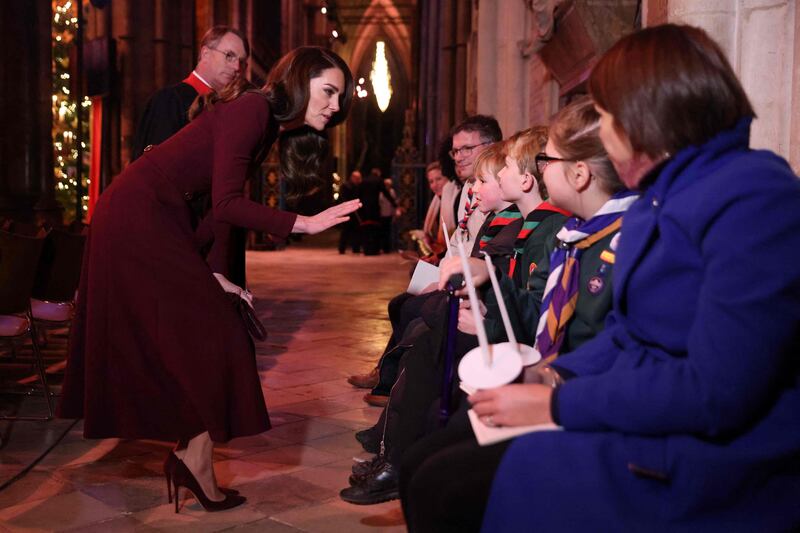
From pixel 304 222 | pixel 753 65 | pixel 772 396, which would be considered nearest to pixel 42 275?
pixel 304 222

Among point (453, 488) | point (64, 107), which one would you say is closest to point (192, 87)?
point (453, 488)

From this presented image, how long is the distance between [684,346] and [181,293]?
2096mm

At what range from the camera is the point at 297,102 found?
357 cm

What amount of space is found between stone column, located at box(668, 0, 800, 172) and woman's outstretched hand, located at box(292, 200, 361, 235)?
5.11 ft

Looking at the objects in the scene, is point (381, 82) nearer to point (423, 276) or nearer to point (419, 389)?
point (423, 276)

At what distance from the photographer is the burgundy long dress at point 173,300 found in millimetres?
3377

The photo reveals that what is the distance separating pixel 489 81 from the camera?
41.7 feet

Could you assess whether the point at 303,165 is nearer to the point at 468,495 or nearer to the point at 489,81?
the point at 468,495

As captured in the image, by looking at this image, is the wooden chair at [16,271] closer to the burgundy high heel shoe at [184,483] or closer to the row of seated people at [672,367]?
the burgundy high heel shoe at [184,483]

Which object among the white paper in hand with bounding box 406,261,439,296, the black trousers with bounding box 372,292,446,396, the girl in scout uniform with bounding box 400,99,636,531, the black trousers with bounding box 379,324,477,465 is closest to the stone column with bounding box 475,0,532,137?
the black trousers with bounding box 372,292,446,396

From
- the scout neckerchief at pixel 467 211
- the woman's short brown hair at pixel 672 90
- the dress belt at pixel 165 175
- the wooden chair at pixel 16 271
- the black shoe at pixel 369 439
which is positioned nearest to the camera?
the woman's short brown hair at pixel 672 90

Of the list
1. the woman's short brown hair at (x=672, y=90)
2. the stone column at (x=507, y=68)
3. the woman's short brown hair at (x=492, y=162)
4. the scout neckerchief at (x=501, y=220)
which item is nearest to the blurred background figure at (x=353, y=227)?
the stone column at (x=507, y=68)

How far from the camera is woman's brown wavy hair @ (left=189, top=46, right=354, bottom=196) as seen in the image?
354 cm

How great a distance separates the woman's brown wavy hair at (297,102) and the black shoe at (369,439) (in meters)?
1.27
